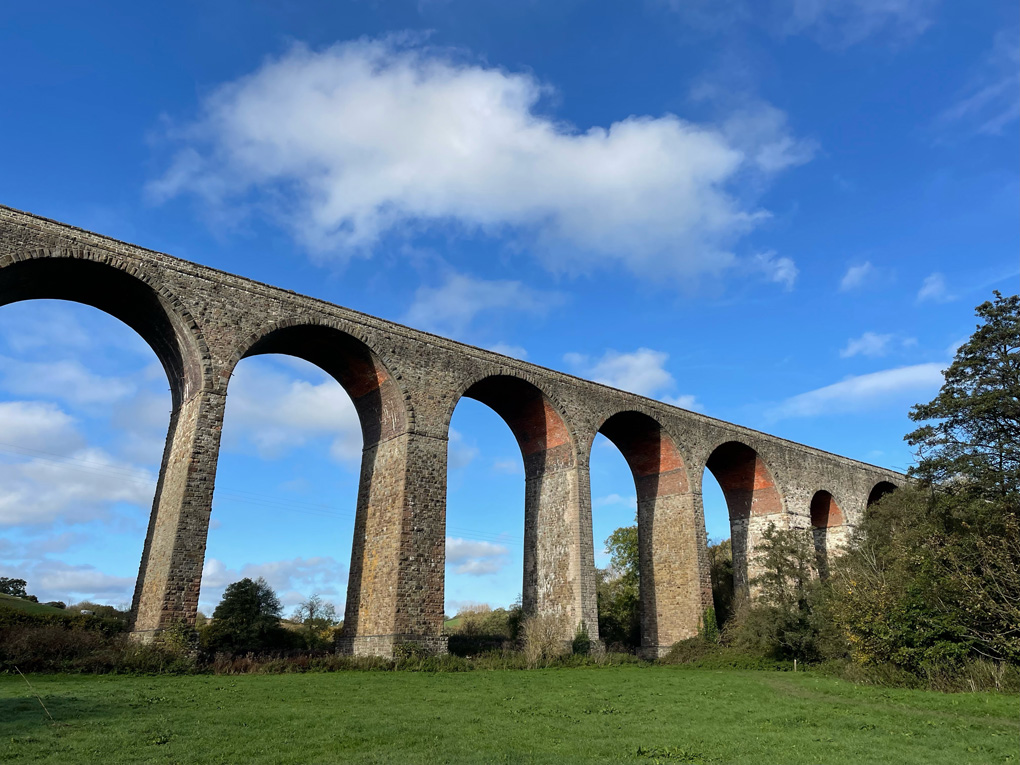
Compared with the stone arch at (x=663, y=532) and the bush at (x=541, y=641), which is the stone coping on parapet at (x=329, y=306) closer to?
the stone arch at (x=663, y=532)

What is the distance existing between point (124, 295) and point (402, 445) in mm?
8280

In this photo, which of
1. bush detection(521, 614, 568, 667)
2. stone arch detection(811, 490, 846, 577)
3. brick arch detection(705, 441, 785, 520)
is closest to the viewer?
bush detection(521, 614, 568, 667)

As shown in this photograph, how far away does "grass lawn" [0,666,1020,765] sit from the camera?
7789 mm

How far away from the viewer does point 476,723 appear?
9.96m

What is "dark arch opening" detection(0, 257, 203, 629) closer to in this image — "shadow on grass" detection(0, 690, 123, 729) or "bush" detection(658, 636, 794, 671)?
"shadow on grass" detection(0, 690, 123, 729)

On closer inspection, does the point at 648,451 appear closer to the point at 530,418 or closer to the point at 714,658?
the point at 530,418

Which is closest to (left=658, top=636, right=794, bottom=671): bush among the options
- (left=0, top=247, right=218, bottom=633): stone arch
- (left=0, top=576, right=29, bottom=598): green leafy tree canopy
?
(left=0, top=247, right=218, bottom=633): stone arch

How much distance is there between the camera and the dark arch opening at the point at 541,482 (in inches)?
939

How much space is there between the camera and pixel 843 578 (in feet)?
67.9

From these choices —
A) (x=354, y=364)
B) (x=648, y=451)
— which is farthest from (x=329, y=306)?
(x=648, y=451)

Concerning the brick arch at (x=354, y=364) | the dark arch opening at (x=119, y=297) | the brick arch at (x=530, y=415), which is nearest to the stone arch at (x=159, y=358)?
the dark arch opening at (x=119, y=297)

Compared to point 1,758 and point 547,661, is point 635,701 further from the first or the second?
point 1,758

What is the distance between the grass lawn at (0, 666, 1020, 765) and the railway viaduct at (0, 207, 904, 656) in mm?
4337

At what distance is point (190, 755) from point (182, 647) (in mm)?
9126
